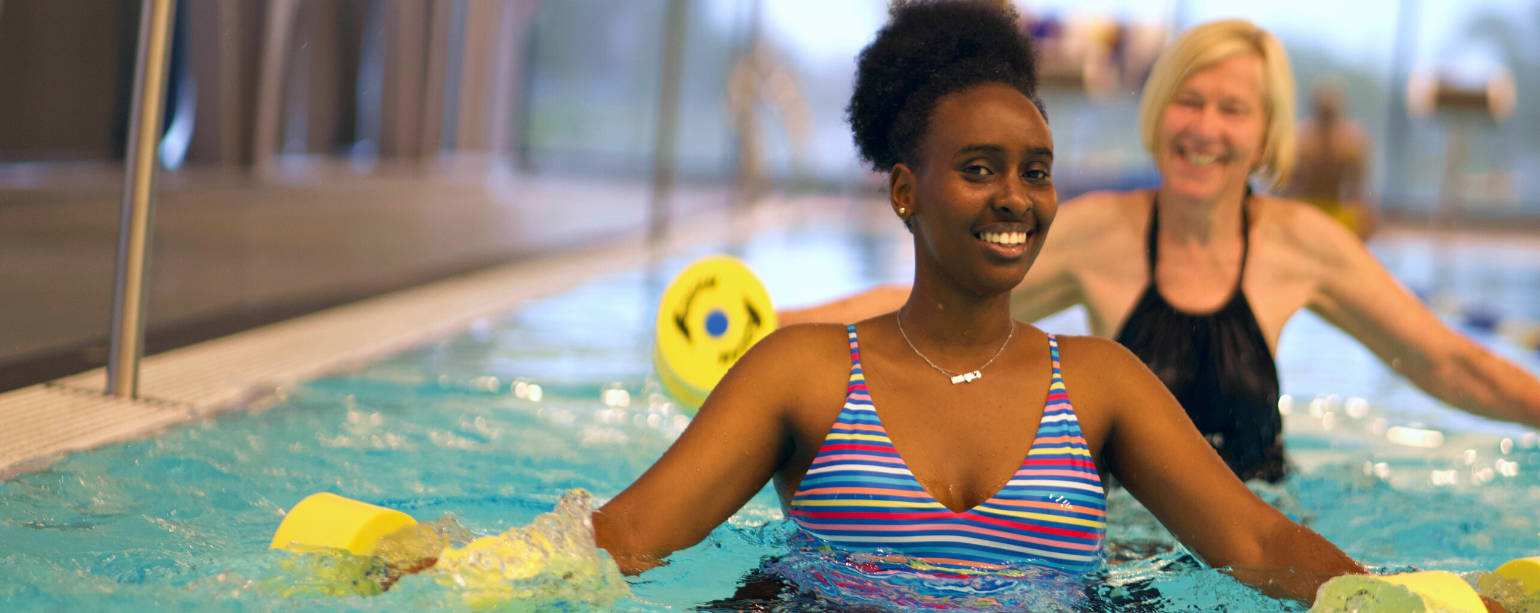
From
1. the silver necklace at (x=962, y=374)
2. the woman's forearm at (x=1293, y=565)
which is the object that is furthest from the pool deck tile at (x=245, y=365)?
the woman's forearm at (x=1293, y=565)

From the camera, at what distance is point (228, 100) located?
434 inches

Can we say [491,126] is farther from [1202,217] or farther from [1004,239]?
[1004,239]

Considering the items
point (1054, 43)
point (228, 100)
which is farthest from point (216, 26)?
point (1054, 43)

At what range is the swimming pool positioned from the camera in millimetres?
1730

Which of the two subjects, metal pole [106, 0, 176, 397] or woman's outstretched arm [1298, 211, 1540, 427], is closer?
woman's outstretched arm [1298, 211, 1540, 427]

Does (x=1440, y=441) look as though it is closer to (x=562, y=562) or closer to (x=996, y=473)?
(x=996, y=473)

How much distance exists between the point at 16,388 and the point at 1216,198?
259cm

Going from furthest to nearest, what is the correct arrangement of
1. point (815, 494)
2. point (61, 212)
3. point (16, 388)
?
1. point (61, 212)
2. point (16, 388)
3. point (815, 494)

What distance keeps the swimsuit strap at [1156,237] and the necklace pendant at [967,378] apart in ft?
3.54

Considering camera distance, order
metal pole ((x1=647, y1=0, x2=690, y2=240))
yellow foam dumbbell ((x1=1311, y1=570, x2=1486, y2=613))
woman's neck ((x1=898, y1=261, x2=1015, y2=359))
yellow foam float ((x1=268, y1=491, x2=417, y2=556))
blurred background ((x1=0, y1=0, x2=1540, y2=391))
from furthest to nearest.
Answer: metal pole ((x1=647, y1=0, x2=690, y2=240)) → blurred background ((x1=0, y1=0, x2=1540, y2=391)) → woman's neck ((x1=898, y1=261, x2=1015, y2=359)) → yellow foam float ((x1=268, y1=491, x2=417, y2=556)) → yellow foam dumbbell ((x1=1311, y1=570, x2=1486, y2=613))

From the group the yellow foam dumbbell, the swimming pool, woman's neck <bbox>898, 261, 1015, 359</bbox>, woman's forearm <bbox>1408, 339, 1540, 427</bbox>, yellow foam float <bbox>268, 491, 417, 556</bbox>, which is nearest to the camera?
the yellow foam dumbbell

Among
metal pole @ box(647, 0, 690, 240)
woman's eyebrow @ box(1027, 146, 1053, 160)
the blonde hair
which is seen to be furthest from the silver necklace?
metal pole @ box(647, 0, 690, 240)

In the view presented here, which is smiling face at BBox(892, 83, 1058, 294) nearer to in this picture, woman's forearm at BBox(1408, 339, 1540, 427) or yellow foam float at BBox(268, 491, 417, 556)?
yellow foam float at BBox(268, 491, 417, 556)

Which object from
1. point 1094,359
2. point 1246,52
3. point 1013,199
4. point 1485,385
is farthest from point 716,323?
point 1485,385
